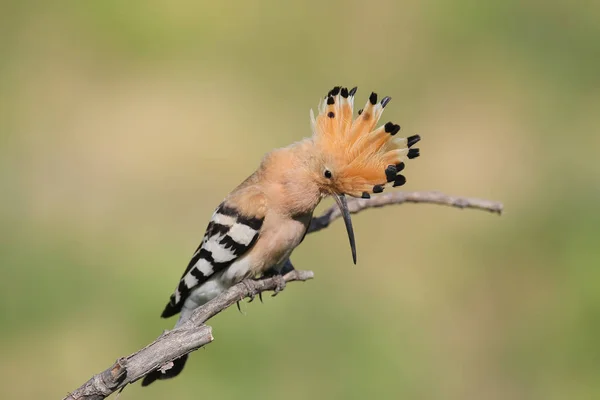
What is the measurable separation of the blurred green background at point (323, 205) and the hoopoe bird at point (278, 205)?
909mm

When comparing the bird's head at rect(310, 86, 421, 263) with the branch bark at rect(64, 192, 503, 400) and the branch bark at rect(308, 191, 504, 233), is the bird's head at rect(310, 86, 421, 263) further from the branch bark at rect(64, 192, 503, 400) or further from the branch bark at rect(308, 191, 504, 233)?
the branch bark at rect(64, 192, 503, 400)

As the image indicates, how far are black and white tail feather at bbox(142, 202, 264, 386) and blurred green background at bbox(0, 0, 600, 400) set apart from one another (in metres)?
0.84

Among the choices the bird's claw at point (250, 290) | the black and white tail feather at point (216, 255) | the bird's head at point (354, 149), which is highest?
the bird's head at point (354, 149)

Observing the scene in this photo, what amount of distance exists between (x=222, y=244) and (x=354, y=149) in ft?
1.68

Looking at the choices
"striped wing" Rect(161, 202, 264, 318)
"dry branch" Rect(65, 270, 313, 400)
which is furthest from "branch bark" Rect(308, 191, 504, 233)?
"dry branch" Rect(65, 270, 313, 400)

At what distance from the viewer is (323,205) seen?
13.8 feet

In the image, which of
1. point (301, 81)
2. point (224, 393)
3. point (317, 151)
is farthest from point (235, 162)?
point (317, 151)

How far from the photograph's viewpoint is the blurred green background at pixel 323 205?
11.6 feet

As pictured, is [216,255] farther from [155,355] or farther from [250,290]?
[155,355]

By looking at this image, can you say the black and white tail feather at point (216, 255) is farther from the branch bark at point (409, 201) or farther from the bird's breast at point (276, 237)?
the branch bark at point (409, 201)

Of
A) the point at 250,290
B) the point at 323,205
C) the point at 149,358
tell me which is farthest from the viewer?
the point at 323,205

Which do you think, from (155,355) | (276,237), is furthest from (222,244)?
(155,355)

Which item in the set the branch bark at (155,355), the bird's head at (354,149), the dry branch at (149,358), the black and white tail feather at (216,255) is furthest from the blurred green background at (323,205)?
the dry branch at (149,358)

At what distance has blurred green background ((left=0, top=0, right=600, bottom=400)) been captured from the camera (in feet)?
11.6
